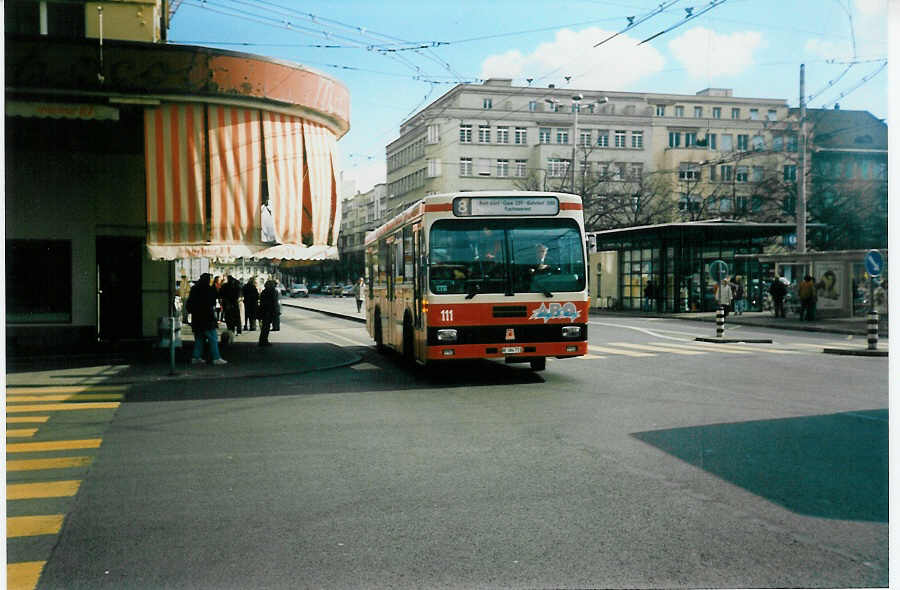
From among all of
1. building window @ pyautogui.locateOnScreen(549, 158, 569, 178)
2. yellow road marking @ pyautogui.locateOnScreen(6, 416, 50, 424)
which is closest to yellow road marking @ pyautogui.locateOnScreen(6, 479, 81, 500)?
yellow road marking @ pyautogui.locateOnScreen(6, 416, 50, 424)

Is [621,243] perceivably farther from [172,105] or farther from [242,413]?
[242,413]

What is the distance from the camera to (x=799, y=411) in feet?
32.9

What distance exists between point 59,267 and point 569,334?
1213 centimetres

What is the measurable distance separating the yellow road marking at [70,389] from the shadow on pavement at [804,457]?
7776 millimetres

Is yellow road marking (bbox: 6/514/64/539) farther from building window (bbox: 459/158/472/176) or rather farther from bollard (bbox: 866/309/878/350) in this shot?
bollard (bbox: 866/309/878/350)

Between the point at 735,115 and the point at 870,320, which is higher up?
the point at 735,115

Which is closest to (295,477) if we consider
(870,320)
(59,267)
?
(59,267)

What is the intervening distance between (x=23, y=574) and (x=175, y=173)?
11802 millimetres

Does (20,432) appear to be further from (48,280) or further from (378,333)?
(48,280)

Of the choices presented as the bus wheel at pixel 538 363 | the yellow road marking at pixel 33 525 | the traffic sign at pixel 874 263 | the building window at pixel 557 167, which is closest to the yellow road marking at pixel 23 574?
the yellow road marking at pixel 33 525

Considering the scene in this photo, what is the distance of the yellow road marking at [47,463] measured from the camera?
740 cm

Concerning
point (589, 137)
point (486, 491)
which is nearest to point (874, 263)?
point (589, 137)

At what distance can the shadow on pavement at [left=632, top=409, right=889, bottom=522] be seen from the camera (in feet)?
19.6

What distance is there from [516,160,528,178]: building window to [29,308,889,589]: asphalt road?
52.0 feet
